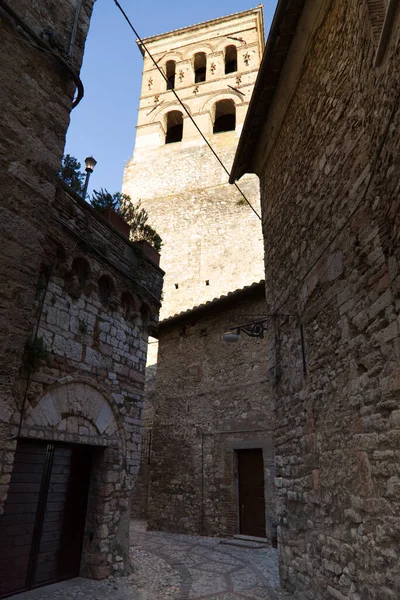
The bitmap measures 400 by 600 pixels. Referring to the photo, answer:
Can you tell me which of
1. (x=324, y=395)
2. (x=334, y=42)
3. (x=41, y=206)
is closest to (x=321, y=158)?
(x=334, y=42)

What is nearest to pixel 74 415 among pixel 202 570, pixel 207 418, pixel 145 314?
pixel 145 314

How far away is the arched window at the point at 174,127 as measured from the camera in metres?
20.3

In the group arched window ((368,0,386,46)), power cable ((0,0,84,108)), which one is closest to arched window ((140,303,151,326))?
power cable ((0,0,84,108))

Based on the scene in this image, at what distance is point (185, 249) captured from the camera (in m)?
16.0

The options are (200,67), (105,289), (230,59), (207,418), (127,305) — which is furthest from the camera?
(200,67)

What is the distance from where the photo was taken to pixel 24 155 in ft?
11.3

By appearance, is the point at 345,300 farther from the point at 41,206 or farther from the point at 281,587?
the point at 281,587

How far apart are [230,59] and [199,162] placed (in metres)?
8.69

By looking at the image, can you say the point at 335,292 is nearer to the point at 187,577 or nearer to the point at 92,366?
the point at 92,366

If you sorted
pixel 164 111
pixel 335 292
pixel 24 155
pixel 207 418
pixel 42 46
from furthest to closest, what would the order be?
pixel 164 111 → pixel 207 418 → pixel 42 46 → pixel 335 292 → pixel 24 155

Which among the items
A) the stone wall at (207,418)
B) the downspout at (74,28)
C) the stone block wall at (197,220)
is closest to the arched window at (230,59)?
the stone block wall at (197,220)

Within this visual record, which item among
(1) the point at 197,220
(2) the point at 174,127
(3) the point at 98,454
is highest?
(2) the point at 174,127

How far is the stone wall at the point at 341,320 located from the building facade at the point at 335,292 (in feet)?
0.05

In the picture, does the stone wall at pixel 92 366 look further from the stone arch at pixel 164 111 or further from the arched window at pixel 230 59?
the arched window at pixel 230 59
